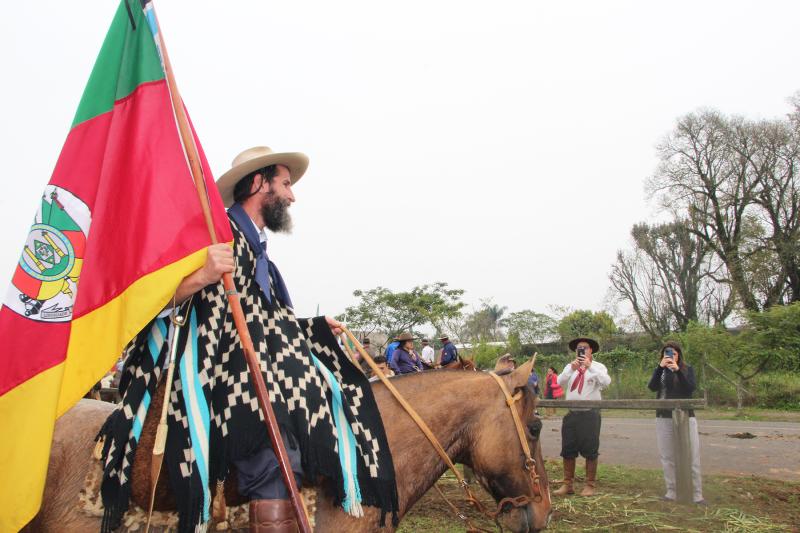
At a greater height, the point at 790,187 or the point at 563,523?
the point at 790,187

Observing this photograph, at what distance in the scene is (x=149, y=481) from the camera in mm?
2234

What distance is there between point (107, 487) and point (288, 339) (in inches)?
36.9

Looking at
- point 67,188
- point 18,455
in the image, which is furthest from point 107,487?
point 67,188

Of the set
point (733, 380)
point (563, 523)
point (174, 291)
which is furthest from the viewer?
point (733, 380)

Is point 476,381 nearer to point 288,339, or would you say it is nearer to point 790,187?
point 288,339

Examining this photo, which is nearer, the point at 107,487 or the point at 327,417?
the point at 107,487

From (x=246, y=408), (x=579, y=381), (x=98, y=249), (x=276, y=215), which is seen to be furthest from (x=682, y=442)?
(x=98, y=249)

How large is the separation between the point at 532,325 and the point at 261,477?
150 feet

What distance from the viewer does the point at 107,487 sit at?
7.22 ft

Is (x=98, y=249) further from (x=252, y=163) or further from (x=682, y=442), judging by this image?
(x=682, y=442)

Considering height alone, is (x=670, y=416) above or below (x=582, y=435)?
above

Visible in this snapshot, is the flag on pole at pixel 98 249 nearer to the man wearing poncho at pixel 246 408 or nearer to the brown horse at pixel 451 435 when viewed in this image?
the man wearing poncho at pixel 246 408

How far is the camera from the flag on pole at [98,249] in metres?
2.16

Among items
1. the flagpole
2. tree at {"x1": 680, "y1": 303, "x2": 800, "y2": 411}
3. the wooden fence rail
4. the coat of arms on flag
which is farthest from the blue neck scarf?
tree at {"x1": 680, "y1": 303, "x2": 800, "y2": 411}
